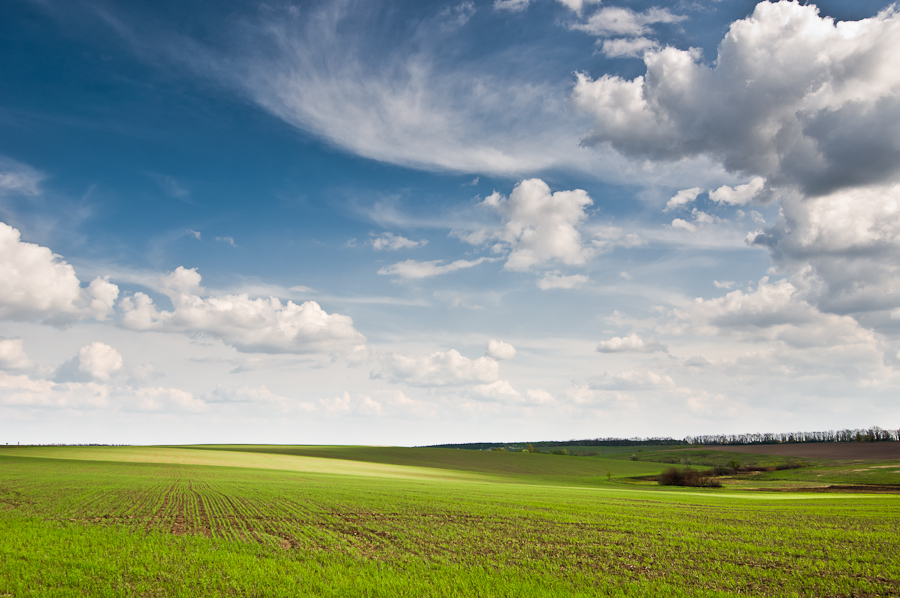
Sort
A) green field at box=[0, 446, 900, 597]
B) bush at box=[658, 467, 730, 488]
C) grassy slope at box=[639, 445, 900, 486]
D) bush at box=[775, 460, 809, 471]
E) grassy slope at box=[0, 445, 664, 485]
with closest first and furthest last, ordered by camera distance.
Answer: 1. green field at box=[0, 446, 900, 597]
2. grassy slope at box=[639, 445, 900, 486]
3. bush at box=[658, 467, 730, 488]
4. grassy slope at box=[0, 445, 664, 485]
5. bush at box=[775, 460, 809, 471]

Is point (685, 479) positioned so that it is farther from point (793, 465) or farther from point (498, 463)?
point (793, 465)

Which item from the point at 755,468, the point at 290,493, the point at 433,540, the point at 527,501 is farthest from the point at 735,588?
the point at 755,468

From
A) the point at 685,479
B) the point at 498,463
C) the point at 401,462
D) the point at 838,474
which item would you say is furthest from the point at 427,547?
the point at 498,463

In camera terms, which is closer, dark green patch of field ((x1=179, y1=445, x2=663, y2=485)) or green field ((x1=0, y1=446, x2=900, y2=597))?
green field ((x1=0, y1=446, x2=900, y2=597))

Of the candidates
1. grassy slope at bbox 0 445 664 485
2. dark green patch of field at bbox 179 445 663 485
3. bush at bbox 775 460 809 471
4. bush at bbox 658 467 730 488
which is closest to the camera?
bush at bbox 658 467 730 488

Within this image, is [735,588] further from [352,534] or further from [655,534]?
[352,534]

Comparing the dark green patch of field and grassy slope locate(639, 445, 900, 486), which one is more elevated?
grassy slope locate(639, 445, 900, 486)

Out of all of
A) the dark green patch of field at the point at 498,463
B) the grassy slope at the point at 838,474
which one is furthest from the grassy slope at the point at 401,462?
the grassy slope at the point at 838,474

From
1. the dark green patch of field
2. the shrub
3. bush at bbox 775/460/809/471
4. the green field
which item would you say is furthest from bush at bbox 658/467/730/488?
the green field

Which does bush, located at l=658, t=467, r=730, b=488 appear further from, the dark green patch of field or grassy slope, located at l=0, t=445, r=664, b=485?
the dark green patch of field

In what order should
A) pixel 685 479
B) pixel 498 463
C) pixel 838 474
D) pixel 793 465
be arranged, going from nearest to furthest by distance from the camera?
pixel 685 479
pixel 838 474
pixel 793 465
pixel 498 463

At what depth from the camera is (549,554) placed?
695 inches

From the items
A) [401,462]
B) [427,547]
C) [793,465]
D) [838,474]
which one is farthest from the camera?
[793,465]

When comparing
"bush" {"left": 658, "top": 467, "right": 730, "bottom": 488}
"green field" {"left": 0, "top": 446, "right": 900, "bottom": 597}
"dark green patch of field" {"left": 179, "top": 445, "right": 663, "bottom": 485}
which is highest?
"green field" {"left": 0, "top": 446, "right": 900, "bottom": 597}
